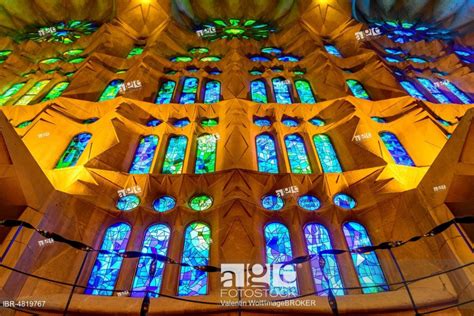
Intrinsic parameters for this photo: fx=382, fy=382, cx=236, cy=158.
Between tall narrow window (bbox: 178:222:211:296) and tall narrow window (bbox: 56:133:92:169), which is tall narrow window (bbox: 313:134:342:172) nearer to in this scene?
tall narrow window (bbox: 178:222:211:296)

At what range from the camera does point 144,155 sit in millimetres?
12273

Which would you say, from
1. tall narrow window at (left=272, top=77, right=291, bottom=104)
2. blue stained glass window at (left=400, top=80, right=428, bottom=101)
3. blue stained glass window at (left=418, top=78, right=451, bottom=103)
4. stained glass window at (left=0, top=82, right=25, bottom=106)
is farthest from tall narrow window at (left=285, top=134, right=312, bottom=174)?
stained glass window at (left=0, top=82, right=25, bottom=106)

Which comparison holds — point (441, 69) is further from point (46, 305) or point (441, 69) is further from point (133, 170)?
point (46, 305)

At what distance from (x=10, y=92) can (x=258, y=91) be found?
34.5ft

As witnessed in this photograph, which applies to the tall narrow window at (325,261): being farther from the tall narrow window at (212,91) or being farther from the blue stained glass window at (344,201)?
the tall narrow window at (212,91)

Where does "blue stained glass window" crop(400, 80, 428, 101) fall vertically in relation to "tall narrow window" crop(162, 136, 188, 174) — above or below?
above

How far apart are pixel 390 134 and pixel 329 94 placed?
10.4 feet

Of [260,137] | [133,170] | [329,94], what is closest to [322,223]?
[260,137]

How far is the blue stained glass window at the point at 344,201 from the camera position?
10328 millimetres

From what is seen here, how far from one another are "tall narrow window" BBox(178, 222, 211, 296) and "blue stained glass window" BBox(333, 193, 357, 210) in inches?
141

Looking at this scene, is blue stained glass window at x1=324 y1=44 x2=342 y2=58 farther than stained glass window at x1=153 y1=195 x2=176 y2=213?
Yes

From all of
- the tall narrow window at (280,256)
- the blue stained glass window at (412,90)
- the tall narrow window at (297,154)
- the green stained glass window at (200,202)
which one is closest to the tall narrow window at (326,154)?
the tall narrow window at (297,154)

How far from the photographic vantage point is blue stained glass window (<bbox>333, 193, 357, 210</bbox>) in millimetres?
10328

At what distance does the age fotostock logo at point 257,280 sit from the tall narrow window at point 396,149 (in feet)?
17.5
